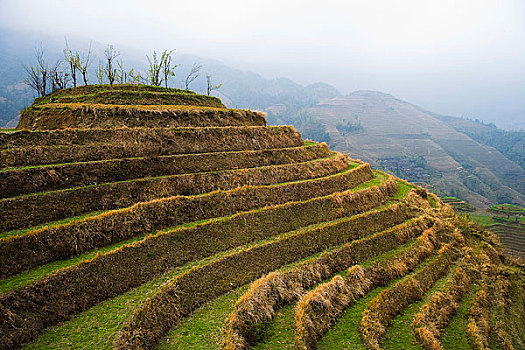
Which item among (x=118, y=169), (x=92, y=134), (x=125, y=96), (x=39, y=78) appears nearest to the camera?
(x=118, y=169)

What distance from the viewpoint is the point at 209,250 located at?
12.7 m

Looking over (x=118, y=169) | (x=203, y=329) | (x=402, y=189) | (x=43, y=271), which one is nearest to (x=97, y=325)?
(x=43, y=271)

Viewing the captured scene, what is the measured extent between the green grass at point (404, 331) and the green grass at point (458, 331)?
1334 mm

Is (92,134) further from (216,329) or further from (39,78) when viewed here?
(39,78)

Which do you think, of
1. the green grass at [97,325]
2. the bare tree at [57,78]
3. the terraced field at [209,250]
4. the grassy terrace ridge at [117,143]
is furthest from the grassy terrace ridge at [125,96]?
the green grass at [97,325]

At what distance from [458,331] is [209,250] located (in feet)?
37.9

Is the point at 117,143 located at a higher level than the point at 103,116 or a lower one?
lower

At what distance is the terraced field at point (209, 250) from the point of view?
29.5 feet

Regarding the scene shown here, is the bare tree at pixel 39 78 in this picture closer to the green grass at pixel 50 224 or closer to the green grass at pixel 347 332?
the green grass at pixel 50 224

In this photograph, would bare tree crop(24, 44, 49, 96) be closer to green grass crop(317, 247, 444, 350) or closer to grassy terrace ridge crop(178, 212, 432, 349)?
grassy terrace ridge crop(178, 212, 432, 349)

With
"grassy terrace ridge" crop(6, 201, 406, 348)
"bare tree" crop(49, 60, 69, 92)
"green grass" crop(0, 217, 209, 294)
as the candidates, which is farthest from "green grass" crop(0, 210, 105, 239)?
"bare tree" crop(49, 60, 69, 92)

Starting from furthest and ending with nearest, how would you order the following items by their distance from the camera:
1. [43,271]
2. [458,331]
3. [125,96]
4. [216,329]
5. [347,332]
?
[125,96]
[458,331]
[347,332]
[216,329]
[43,271]

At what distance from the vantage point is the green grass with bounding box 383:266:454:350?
36.1 ft

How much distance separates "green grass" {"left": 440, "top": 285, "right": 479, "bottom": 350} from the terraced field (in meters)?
0.08
